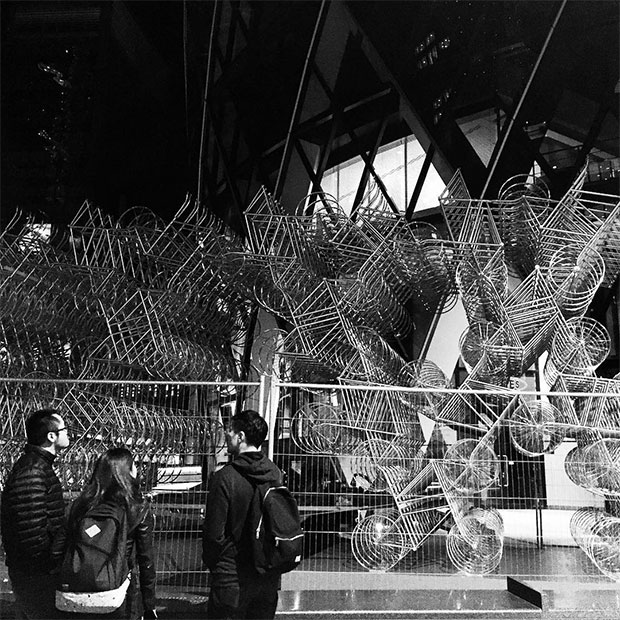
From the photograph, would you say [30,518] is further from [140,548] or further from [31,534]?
[140,548]

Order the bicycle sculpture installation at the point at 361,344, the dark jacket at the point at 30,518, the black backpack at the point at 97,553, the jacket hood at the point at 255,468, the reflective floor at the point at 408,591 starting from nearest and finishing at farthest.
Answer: the black backpack at the point at 97,553
the dark jacket at the point at 30,518
the jacket hood at the point at 255,468
the reflective floor at the point at 408,591
the bicycle sculpture installation at the point at 361,344

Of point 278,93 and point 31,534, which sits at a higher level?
point 278,93

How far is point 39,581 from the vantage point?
381 cm

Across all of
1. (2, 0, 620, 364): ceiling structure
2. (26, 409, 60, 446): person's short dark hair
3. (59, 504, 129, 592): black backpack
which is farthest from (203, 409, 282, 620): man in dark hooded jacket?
(2, 0, 620, 364): ceiling structure

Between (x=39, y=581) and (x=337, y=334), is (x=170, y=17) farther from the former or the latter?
(x=39, y=581)

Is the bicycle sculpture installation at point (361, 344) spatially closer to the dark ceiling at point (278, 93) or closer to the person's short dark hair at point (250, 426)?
the person's short dark hair at point (250, 426)

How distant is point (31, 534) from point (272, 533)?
131cm

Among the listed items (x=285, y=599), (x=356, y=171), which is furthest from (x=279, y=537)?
(x=356, y=171)

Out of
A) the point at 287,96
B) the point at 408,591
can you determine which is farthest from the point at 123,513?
the point at 287,96

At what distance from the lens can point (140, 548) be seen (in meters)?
3.59

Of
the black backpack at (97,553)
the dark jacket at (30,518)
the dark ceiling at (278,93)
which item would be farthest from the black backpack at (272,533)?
the dark ceiling at (278,93)

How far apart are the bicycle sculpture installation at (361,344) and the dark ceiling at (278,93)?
5729mm

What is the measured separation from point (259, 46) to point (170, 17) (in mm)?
2753

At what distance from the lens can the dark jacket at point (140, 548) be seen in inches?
139
